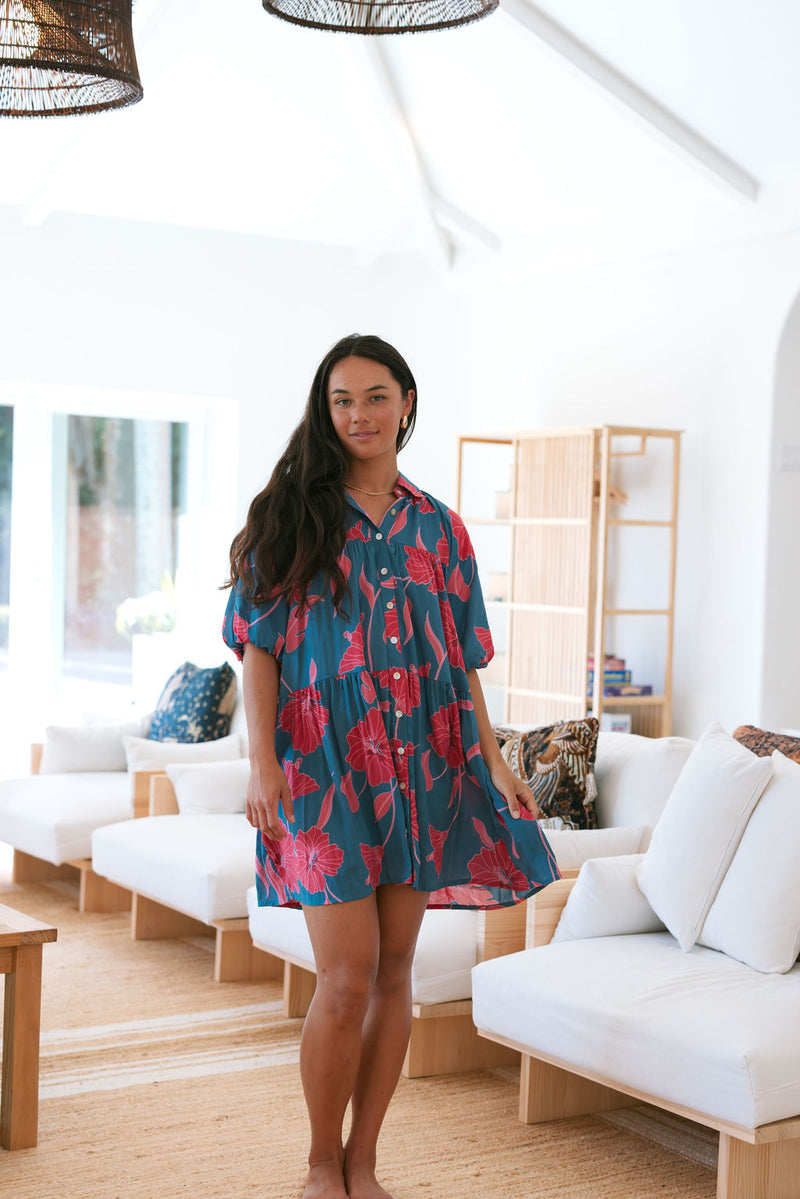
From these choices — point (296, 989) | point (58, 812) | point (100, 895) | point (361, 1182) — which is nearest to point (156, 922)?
point (100, 895)

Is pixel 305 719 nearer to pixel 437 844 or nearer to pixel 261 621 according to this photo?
pixel 261 621

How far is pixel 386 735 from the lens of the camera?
2.36 metres

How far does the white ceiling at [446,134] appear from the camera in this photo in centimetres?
517

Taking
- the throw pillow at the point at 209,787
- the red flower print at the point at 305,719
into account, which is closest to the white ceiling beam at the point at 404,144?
the throw pillow at the point at 209,787

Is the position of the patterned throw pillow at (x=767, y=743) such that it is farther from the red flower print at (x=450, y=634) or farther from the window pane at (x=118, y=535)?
the window pane at (x=118, y=535)

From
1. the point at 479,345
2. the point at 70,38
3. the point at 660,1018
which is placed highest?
the point at 479,345

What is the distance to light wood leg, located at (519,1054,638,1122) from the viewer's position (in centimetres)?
299

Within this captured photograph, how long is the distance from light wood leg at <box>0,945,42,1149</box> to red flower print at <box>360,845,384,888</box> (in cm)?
90

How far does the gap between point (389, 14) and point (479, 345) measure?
4.78 m

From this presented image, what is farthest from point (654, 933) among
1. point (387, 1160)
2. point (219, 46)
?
point (219, 46)

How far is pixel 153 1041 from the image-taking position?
11.5 ft

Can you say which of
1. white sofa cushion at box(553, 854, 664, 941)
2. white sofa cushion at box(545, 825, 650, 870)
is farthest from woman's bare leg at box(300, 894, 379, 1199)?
white sofa cushion at box(545, 825, 650, 870)

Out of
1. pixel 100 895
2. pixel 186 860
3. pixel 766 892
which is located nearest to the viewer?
pixel 766 892

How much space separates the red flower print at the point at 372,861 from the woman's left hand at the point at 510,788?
27 centimetres
